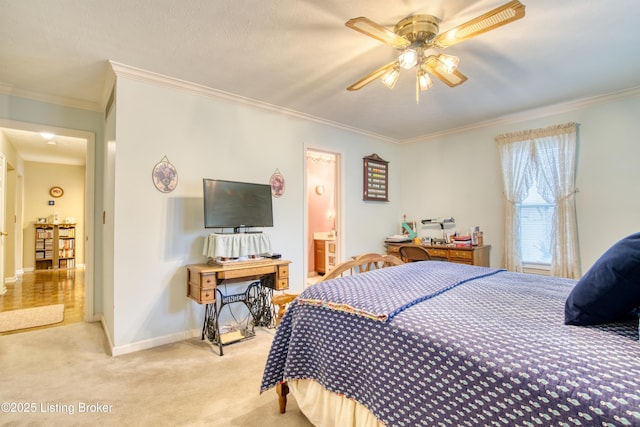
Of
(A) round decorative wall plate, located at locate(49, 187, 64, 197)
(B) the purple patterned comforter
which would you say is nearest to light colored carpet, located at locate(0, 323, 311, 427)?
(B) the purple patterned comforter

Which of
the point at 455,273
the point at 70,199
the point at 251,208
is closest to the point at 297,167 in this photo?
the point at 251,208

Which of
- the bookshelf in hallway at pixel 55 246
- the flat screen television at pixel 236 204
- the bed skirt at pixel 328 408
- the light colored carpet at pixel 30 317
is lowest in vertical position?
the light colored carpet at pixel 30 317

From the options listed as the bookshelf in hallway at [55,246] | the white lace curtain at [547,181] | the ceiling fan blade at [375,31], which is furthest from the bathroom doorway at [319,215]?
the bookshelf in hallway at [55,246]

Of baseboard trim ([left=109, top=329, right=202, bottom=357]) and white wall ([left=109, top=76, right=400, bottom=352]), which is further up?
white wall ([left=109, top=76, right=400, bottom=352])

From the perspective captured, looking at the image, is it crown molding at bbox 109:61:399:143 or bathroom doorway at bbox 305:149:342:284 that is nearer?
crown molding at bbox 109:61:399:143

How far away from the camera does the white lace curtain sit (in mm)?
3455

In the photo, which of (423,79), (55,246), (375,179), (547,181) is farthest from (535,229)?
(55,246)

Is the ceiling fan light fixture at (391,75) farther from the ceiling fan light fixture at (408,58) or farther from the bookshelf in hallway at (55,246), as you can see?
the bookshelf in hallway at (55,246)

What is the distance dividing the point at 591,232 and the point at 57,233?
10116 millimetres

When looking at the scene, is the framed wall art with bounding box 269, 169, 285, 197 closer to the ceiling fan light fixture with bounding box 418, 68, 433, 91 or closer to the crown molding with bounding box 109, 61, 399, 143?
the crown molding with bounding box 109, 61, 399, 143

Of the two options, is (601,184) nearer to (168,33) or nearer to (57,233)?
(168,33)

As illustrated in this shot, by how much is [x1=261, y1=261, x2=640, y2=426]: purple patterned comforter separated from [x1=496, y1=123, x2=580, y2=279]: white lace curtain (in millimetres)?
2101

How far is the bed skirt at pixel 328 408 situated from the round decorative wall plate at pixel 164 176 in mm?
2186

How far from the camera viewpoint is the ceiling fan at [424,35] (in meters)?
1.67
